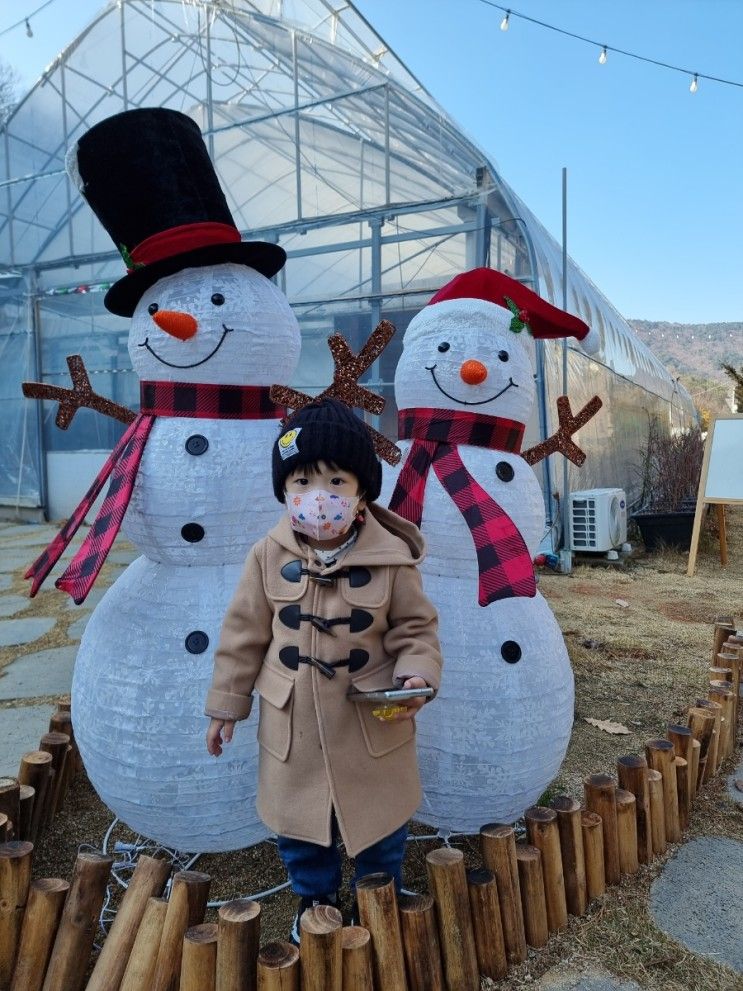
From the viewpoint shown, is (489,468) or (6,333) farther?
(6,333)

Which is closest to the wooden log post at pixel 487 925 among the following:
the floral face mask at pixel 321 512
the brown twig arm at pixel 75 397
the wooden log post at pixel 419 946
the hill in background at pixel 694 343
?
the wooden log post at pixel 419 946

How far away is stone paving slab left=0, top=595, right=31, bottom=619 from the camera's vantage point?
4637mm

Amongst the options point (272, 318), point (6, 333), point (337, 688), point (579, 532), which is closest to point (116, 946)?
point (337, 688)

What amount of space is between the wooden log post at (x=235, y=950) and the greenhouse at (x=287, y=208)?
495cm

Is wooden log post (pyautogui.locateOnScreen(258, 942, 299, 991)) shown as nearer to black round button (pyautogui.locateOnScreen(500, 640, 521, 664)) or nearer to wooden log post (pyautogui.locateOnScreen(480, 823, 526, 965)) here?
wooden log post (pyautogui.locateOnScreen(480, 823, 526, 965))

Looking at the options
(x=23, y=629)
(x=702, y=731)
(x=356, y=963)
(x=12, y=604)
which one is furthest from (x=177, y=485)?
(x=12, y=604)

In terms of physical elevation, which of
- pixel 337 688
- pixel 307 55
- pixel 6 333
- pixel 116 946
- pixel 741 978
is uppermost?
pixel 307 55

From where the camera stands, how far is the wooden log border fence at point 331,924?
116 centimetres

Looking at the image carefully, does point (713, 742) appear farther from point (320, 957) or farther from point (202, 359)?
point (202, 359)

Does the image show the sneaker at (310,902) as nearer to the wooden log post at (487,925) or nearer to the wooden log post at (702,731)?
the wooden log post at (487,925)

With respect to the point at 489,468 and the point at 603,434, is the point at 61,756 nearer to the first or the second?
the point at 489,468

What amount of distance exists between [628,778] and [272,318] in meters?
1.43

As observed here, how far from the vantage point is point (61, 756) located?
1.99 meters

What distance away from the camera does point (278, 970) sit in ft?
3.69
